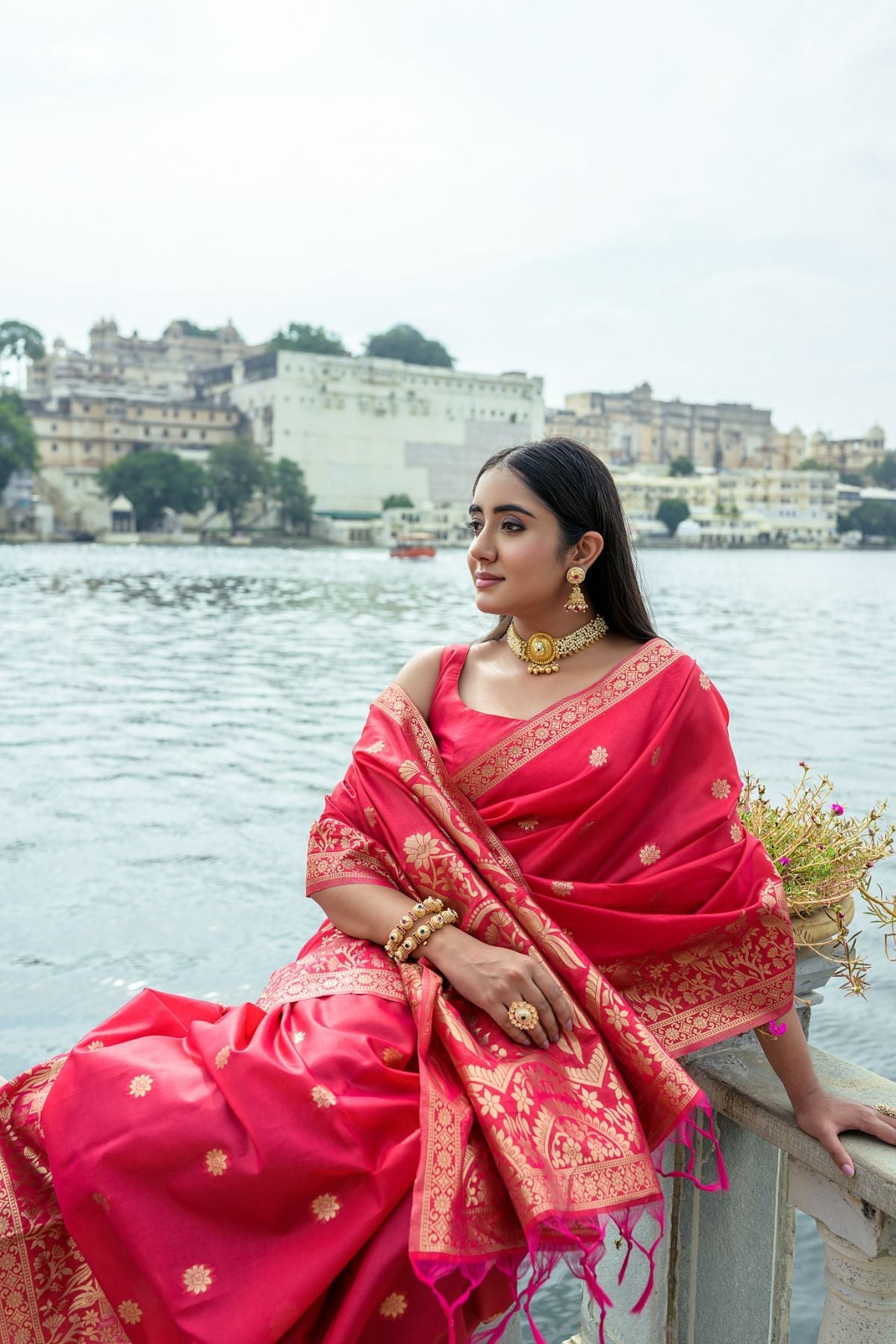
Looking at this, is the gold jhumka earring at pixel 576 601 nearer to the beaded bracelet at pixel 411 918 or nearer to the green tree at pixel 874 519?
the beaded bracelet at pixel 411 918

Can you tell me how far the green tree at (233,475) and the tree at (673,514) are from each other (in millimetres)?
18091

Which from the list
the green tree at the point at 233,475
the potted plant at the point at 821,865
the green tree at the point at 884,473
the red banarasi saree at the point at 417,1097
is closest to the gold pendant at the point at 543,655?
the red banarasi saree at the point at 417,1097

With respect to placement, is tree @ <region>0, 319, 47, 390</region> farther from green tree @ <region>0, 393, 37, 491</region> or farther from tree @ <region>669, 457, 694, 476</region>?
tree @ <region>669, 457, 694, 476</region>

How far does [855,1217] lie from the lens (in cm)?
85

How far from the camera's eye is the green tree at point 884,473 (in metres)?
67.6

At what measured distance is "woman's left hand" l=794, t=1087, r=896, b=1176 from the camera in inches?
34.2

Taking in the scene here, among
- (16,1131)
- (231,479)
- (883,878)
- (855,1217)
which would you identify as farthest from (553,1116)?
(231,479)

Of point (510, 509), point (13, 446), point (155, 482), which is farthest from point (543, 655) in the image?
point (13, 446)

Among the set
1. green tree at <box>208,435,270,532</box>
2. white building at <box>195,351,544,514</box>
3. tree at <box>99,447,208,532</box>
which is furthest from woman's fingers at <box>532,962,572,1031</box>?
white building at <box>195,351,544,514</box>

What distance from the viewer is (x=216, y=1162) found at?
31.8 inches

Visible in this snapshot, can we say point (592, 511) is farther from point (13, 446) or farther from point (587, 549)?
point (13, 446)

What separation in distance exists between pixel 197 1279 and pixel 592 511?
0.67m

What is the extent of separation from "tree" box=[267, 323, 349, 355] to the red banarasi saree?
50.1 metres

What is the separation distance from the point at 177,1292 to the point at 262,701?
7.48m
